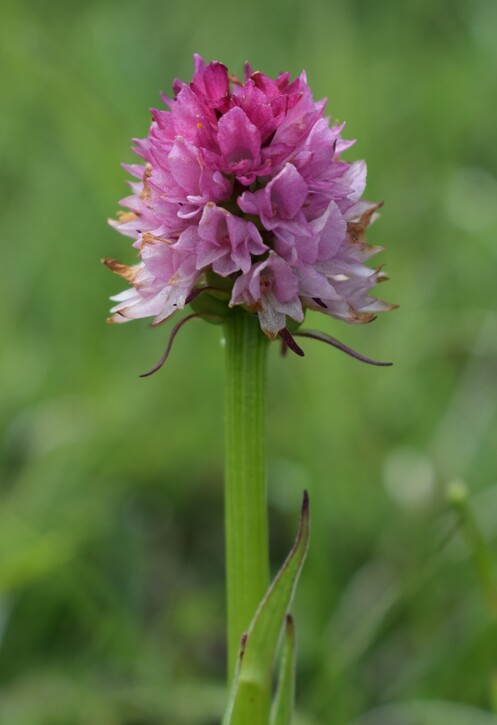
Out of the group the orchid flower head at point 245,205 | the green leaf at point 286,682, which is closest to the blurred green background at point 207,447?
the green leaf at point 286,682

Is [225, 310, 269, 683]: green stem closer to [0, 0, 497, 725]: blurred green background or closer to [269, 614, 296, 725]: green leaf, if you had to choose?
[269, 614, 296, 725]: green leaf

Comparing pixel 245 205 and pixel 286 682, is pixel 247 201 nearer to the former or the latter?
pixel 245 205

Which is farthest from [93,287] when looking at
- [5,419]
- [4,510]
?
[4,510]

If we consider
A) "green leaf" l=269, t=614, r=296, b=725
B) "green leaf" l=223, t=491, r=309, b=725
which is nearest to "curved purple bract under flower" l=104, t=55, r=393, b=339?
"green leaf" l=223, t=491, r=309, b=725

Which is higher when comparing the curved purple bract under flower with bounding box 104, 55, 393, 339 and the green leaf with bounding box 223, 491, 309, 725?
the curved purple bract under flower with bounding box 104, 55, 393, 339

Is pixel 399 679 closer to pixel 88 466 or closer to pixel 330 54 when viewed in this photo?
pixel 88 466

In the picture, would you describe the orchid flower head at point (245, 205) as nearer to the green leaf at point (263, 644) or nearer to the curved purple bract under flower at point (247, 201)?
the curved purple bract under flower at point (247, 201)
